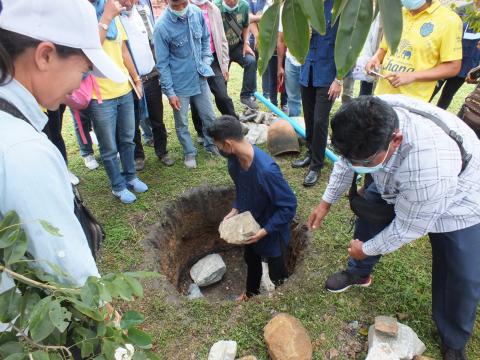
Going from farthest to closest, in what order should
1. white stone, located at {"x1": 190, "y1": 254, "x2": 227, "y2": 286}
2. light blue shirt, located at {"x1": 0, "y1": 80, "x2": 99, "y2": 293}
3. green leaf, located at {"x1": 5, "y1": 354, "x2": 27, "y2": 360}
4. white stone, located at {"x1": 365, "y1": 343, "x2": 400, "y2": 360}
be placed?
white stone, located at {"x1": 190, "y1": 254, "x2": 227, "y2": 286}, white stone, located at {"x1": 365, "y1": 343, "x2": 400, "y2": 360}, light blue shirt, located at {"x1": 0, "y1": 80, "x2": 99, "y2": 293}, green leaf, located at {"x1": 5, "y1": 354, "x2": 27, "y2": 360}

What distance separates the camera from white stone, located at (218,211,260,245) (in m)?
2.58

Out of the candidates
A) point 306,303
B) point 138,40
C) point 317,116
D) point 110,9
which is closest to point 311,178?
point 317,116

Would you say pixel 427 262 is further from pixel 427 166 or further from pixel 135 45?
pixel 135 45

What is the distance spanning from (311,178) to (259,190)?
134 centimetres

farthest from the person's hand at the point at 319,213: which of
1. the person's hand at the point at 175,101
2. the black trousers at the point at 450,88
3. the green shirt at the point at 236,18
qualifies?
the green shirt at the point at 236,18

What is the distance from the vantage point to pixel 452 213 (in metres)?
1.80

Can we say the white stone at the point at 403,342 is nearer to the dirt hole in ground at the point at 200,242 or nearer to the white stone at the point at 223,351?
the white stone at the point at 223,351

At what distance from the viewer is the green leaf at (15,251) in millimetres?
629

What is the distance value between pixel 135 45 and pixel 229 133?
1.82 meters

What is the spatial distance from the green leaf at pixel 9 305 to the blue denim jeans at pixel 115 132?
→ 269cm

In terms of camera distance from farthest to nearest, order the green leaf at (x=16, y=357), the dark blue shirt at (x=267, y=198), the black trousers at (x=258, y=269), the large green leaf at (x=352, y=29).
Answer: the black trousers at (x=258, y=269)
the dark blue shirt at (x=267, y=198)
the large green leaf at (x=352, y=29)
the green leaf at (x=16, y=357)

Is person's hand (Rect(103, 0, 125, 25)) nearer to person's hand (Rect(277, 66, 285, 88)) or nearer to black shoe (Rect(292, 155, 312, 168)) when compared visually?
black shoe (Rect(292, 155, 312, 168))

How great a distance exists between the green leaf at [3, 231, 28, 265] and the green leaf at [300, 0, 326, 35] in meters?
0.75

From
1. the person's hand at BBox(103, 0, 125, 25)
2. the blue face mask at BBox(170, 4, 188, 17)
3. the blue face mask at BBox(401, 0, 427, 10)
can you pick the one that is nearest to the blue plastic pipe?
the blue face mask at BBox(401, 0, 427, 10)
